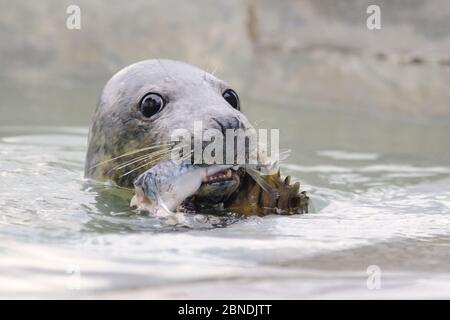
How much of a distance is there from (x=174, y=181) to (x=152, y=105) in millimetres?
782

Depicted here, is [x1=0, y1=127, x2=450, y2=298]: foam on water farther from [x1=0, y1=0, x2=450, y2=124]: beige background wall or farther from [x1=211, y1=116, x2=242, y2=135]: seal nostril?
[x1=0, y1=0, x2=450, y2=124]: beige background wall

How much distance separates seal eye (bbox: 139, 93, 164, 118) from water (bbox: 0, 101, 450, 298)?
403 mm

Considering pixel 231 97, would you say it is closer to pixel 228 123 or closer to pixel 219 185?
pixel 228 123

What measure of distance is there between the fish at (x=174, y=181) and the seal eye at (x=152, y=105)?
642 millimetres

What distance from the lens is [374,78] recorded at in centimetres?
861

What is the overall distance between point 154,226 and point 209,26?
6.05 metres

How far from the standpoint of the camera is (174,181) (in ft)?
12.3

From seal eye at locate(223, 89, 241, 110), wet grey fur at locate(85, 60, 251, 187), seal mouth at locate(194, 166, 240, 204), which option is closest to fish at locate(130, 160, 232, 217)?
seal mouth at locate(194, 166, 240, 204)

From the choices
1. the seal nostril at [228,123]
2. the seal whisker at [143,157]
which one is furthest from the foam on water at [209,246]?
the seal nostril at [228,123]

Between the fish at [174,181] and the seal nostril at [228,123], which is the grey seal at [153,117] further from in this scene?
the fish at [174,181]

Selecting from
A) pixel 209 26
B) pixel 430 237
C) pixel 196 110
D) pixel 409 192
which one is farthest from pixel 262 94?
pixel 430 237

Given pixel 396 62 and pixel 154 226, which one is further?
pixel 396 62
